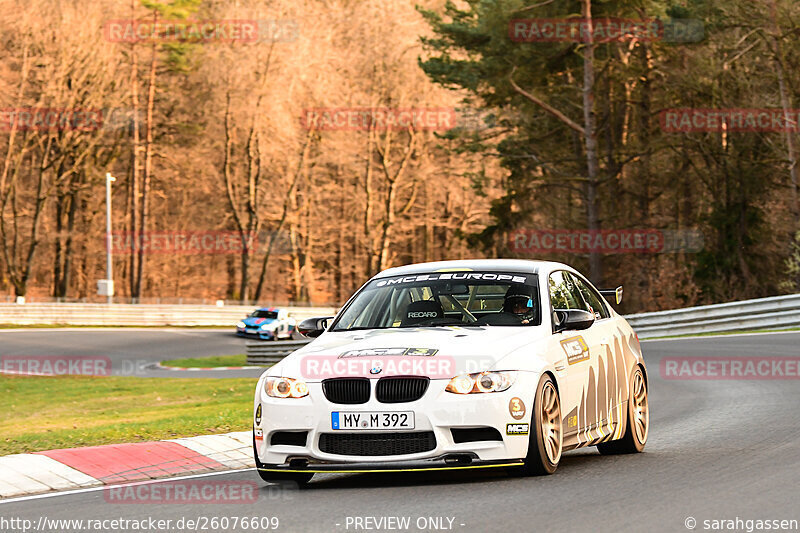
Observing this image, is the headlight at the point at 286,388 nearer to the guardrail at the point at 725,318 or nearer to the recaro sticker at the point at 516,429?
the recaro sticker at the point at 516,429

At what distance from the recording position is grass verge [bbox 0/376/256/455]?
486 inches

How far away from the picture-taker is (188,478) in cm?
947

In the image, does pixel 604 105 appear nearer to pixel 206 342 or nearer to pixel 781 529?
pixel 206 342

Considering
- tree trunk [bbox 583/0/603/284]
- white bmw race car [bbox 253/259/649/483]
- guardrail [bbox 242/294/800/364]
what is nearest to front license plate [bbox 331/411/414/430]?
white bmw race car [bbox 253/259/649/483]

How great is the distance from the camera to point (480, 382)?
8.12 metres

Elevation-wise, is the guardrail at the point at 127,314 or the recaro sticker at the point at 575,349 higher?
the recaro sticker at the point at 575,349

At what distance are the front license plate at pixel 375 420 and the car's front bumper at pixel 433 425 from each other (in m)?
0.03

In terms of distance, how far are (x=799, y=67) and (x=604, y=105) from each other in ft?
31.9

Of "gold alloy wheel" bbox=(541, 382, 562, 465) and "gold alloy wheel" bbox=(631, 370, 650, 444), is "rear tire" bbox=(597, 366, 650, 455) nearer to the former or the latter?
"gold alloy wheel" bbox=(631, 370, 650, 444)

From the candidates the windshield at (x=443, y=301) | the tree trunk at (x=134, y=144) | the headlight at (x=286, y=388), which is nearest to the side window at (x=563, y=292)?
the windshield at (x=443, y=301)

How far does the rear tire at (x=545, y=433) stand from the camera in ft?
27.2

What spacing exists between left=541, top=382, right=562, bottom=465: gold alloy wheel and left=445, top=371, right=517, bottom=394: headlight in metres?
0.43

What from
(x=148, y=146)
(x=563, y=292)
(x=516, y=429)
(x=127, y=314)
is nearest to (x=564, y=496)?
(x=516, y=429)

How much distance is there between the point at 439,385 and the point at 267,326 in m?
41.7
